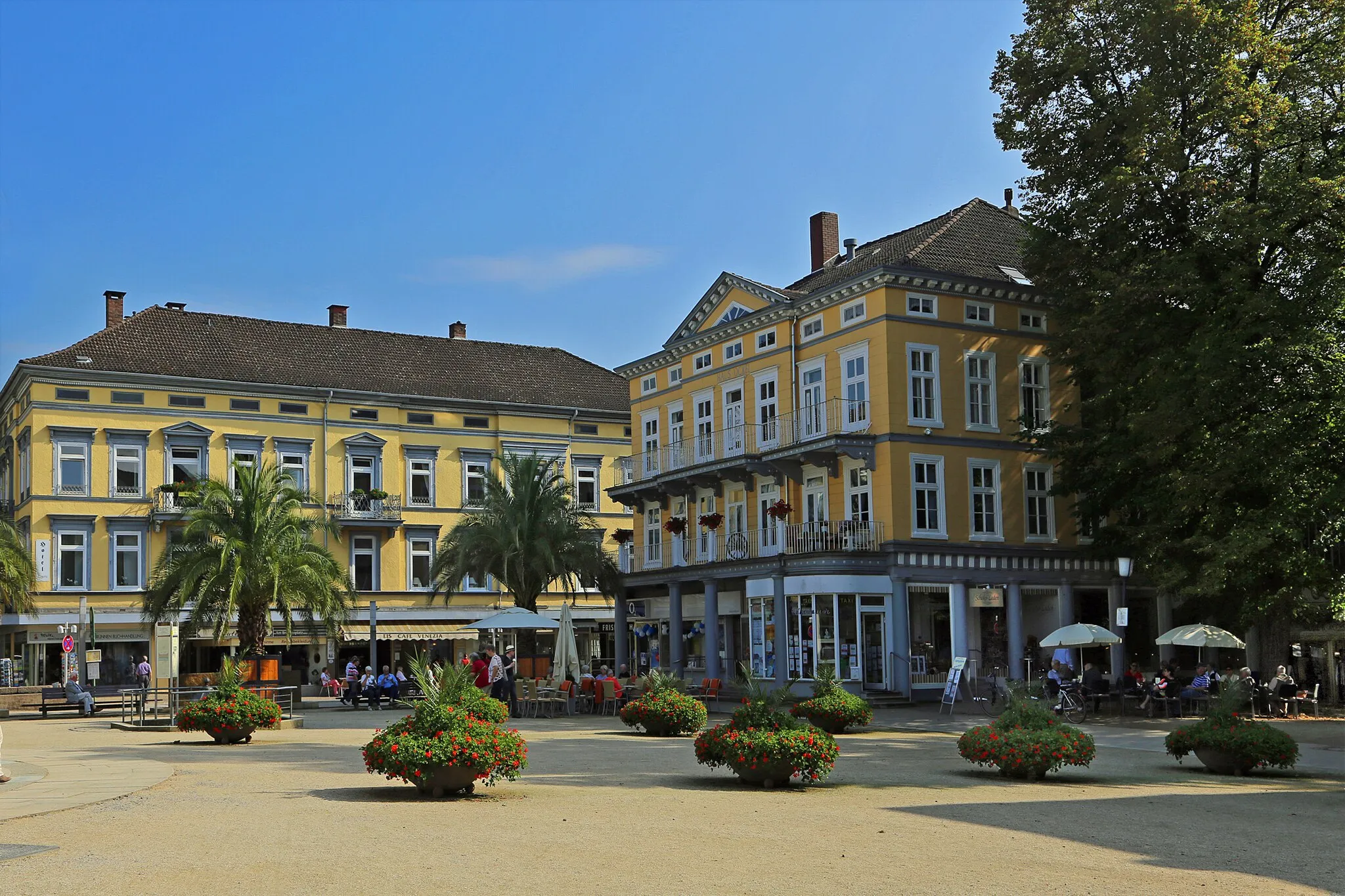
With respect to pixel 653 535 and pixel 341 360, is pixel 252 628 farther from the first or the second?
pixel 341 360

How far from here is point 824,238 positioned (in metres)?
46.6

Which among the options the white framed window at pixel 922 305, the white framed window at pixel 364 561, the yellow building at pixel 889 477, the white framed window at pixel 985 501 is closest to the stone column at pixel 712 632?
the yellow building at pixel 889 477

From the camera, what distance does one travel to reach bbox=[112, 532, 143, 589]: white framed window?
52.2 metres

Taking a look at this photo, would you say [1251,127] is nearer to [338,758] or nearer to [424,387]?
[338,758]

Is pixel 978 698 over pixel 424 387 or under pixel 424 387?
under

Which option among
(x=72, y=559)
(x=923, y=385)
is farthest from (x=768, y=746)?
(x=72, y=559)

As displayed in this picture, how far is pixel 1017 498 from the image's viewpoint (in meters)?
38.8

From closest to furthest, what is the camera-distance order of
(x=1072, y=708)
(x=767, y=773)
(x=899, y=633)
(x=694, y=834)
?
(x=694, y=834), (x=767, y=773), (x=1072, y=708), (x=899, y=633)

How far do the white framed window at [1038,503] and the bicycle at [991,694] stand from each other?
414 centimetres

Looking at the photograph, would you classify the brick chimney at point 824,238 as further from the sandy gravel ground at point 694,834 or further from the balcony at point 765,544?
the sandy gravel ground at point 694,834

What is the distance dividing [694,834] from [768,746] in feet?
12.2

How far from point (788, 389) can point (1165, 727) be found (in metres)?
16.1

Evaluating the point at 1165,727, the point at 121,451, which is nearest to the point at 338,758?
the point at 1165,727

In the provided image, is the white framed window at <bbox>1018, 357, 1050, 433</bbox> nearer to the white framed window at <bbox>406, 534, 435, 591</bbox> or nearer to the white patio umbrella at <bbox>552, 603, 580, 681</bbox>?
the white patio umbrella at <bbox>552, 603, 580, 681</bbox>
